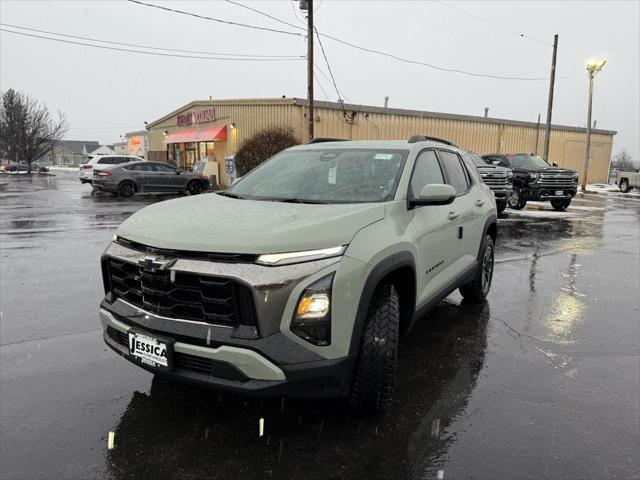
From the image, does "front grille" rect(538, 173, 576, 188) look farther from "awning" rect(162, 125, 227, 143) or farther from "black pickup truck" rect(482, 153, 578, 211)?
"awning" rect(162, 125, 227, 143)

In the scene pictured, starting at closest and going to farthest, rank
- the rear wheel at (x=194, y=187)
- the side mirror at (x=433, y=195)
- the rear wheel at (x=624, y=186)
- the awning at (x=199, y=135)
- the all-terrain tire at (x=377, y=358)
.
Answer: the all-terrain tire at (x=377, y=358)
the side mirror at (x=433, y=195)
the rear wheel at (x=194, y=187)
the awning at (x=199, y=135)
the rear wheel at (x=624, y=186)

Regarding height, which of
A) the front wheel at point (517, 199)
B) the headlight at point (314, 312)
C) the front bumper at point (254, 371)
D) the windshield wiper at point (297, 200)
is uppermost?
the windshield wiper at point (297, 200)

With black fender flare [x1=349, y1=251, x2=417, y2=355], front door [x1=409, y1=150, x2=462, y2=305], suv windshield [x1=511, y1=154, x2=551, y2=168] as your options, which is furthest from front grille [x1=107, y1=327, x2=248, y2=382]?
suv windshield [x1=511, y1=154, x2=551, y2=168]

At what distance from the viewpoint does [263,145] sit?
23.5 metres

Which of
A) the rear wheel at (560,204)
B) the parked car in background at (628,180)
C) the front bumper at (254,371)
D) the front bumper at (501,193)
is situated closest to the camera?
the front bumper at (254,371)

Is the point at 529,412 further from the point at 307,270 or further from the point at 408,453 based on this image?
the point at 307,270

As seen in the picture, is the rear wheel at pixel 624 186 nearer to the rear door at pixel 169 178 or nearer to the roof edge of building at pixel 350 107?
the roof edge of building at pixel 350 107

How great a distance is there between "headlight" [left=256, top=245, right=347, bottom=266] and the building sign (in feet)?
93.3

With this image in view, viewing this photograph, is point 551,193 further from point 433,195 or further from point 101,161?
point 101,161

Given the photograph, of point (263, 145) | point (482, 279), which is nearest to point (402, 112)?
point (263, 145)

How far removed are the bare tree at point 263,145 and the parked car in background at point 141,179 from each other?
3.21 meters

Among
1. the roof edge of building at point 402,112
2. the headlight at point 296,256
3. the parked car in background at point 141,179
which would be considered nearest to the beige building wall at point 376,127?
the roof edge of building at point 402,112

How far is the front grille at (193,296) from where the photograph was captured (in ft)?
8.08

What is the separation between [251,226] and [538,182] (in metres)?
16.4
